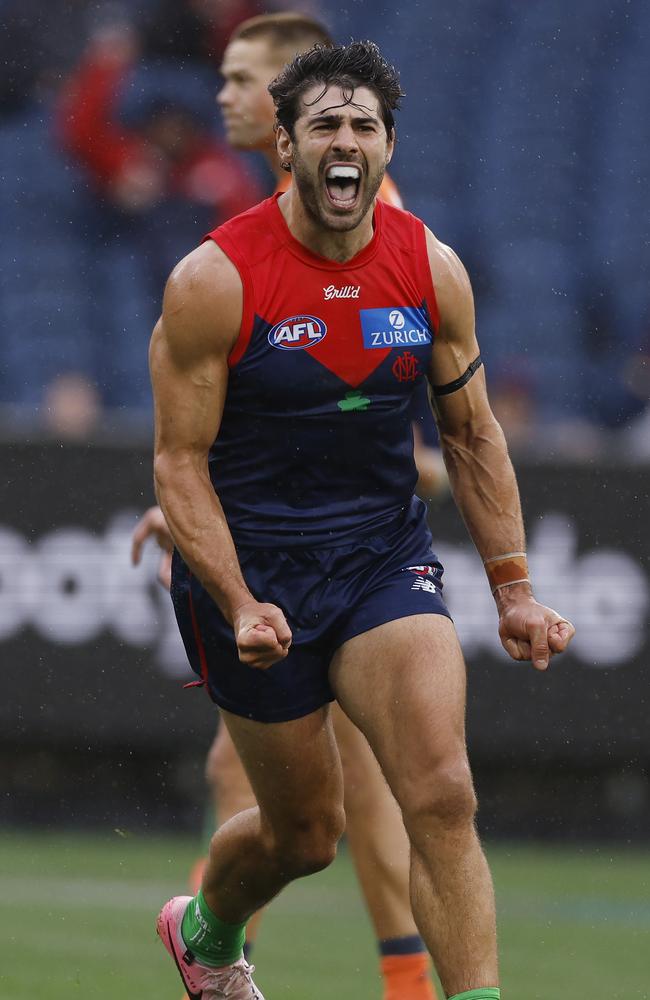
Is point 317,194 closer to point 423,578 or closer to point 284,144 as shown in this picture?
point 284,144

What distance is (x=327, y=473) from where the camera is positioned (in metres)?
4.76

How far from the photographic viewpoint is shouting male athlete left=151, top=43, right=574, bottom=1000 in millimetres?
4535

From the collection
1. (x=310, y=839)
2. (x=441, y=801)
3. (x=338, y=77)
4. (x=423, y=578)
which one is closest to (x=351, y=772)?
(x=310, y=839)

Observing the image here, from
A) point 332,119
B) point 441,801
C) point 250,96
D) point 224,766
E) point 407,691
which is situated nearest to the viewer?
point 441,801

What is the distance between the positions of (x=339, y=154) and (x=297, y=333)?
44cm

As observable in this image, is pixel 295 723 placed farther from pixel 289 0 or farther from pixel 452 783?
pixel 289 0

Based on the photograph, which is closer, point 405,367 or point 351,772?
point 405,367

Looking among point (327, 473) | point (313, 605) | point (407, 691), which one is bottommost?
point (407, 691)

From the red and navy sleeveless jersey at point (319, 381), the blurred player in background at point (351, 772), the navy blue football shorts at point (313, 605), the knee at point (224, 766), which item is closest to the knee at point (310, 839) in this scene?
the navy blue football shorts at point (313, 605)

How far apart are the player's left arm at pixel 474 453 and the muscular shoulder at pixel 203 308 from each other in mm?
546

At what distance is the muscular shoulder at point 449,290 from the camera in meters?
4.75

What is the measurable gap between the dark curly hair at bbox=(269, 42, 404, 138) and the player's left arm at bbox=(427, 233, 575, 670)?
397 mm

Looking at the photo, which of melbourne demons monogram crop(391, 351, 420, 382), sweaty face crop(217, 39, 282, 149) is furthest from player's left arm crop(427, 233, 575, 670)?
sweaty face crop(217, 39, 282, 149)

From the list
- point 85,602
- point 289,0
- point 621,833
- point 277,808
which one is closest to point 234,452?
point 277,808
